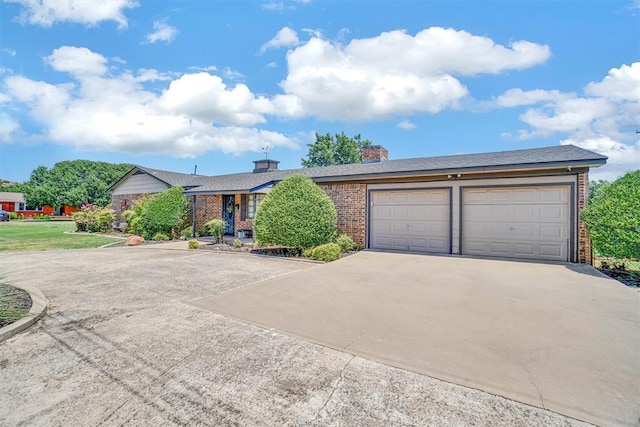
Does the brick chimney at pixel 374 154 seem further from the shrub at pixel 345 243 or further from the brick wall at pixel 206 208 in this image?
the brick wall at pixel 206 208

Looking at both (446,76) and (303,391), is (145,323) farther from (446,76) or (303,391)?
(446,76)

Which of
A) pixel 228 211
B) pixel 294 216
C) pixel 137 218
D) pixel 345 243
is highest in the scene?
pixel 228 211

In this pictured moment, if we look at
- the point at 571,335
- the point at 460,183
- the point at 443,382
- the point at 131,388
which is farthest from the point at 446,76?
the point at 131,388

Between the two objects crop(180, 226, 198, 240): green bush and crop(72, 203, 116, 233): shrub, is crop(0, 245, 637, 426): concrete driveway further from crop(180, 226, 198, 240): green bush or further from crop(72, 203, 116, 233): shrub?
crop(72, 203, 116, 233): shrub

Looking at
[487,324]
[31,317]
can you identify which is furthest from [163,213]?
Result: [487,324]

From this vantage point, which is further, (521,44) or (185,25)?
(521,44)

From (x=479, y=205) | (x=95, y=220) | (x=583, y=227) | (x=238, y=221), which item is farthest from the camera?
(x=95, y=220)

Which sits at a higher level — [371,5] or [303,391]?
[371,5]

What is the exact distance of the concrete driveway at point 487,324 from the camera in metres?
2.47

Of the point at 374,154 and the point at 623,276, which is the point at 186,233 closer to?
the point at 374,154

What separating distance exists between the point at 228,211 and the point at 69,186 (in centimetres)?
3937

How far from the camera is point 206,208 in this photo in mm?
16859

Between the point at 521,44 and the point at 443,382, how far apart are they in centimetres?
1206

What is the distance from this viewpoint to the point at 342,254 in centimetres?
988
